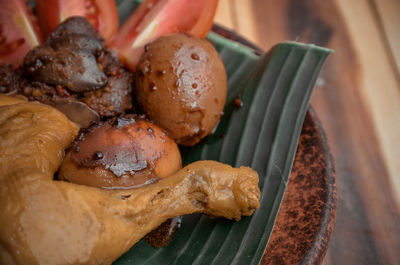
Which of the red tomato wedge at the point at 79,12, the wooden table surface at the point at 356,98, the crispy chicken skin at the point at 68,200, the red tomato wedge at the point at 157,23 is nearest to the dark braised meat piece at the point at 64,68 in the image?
the crispy chicken skin at the point at 68,200

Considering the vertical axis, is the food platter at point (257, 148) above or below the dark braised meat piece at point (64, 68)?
below

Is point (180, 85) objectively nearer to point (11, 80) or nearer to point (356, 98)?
point (11, 80)

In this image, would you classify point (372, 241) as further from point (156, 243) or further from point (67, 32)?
point (67, 32)

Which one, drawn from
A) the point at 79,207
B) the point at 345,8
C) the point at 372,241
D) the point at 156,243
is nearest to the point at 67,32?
the point at 79,207

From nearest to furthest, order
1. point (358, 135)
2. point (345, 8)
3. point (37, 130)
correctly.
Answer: point (37, 130) → point (358, 135) → point (345, 8)

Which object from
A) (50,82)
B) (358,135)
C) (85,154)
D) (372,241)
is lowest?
(372,241)

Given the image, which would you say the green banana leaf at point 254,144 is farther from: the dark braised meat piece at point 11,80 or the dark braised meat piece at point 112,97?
the dark braised meat piece at point 11,80

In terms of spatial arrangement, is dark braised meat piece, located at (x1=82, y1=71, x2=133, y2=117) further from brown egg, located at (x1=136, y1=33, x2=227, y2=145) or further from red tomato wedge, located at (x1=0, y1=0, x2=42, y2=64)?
red tomato wedge, located at (x1=0, y1=0, x2=42, y2=64)
